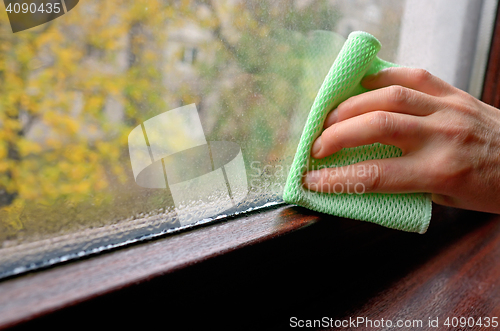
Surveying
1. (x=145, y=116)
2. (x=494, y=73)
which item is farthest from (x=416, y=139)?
(x=494, y=73)

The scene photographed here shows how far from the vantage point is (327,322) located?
12.4 inches

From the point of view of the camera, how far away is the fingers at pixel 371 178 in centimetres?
31

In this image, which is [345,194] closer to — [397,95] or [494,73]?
[397,95]

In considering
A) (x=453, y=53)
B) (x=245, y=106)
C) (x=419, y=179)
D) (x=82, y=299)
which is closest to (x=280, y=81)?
(x=245, y=106)

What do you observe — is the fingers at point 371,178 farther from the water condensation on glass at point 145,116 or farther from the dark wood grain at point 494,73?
the dark wood grain at point 494,73

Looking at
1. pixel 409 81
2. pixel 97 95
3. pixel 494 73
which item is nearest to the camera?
pixel 97 95

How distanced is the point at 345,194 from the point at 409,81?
0.51 ft

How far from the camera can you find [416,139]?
0.32 meters

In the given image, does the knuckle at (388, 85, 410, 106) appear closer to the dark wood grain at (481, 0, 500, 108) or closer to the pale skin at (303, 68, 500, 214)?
the pale skin at (303, 68, 500, 214)

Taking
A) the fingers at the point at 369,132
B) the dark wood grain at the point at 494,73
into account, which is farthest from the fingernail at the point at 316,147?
the dark wood grain at the point at 494,73

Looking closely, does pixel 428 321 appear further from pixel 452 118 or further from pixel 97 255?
pixel 97 255

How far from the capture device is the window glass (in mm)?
217

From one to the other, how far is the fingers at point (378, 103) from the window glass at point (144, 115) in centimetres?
7

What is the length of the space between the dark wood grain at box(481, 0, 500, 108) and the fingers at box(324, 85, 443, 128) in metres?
0.51
